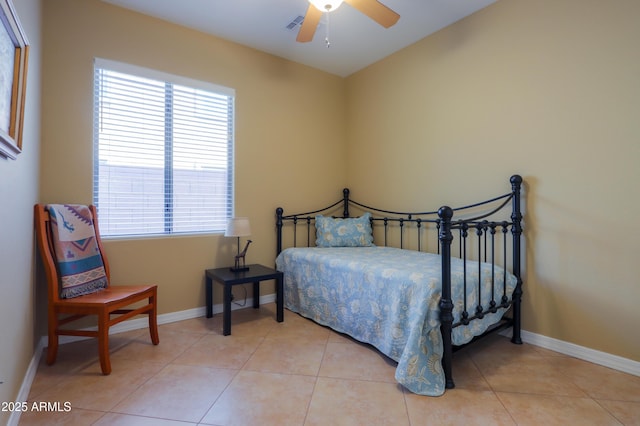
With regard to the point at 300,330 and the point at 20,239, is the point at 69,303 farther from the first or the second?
the point at 300,330

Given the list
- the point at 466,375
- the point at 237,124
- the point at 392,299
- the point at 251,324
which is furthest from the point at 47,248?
the point at 466,375

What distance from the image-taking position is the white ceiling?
242cm

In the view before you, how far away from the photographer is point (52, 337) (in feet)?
6.15

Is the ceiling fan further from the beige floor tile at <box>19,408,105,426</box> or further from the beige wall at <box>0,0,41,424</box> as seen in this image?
the beige floor tile at <box>19,408,105,426</box>

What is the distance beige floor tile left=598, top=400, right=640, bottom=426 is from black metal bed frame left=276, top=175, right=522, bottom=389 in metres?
0.66

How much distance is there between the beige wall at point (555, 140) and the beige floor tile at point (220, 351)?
77.2 inches

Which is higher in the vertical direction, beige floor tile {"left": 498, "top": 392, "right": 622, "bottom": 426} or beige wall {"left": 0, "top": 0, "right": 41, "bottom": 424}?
beige wall {"left": 0, "top": 0, "right": 41, "bottom": 424}

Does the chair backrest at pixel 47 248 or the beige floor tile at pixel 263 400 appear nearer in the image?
the beige floor tile at pixel 263 400

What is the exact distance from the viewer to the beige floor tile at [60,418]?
1.39 m

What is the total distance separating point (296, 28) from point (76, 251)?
2448mm

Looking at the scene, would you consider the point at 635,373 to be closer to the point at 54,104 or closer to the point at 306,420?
the point at 306,420

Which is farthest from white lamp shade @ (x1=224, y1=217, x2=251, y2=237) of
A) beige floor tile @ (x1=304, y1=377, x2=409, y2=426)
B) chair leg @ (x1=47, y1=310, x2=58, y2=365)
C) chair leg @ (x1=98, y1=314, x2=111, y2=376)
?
beige floor tile @ (x1=304, y1=377, x2=409, y2=426)

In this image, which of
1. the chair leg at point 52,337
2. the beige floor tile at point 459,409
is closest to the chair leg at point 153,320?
the chair leg at point 52,337

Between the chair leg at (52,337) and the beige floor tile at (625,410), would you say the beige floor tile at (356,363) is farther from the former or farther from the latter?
the chair leg at (52,337)
